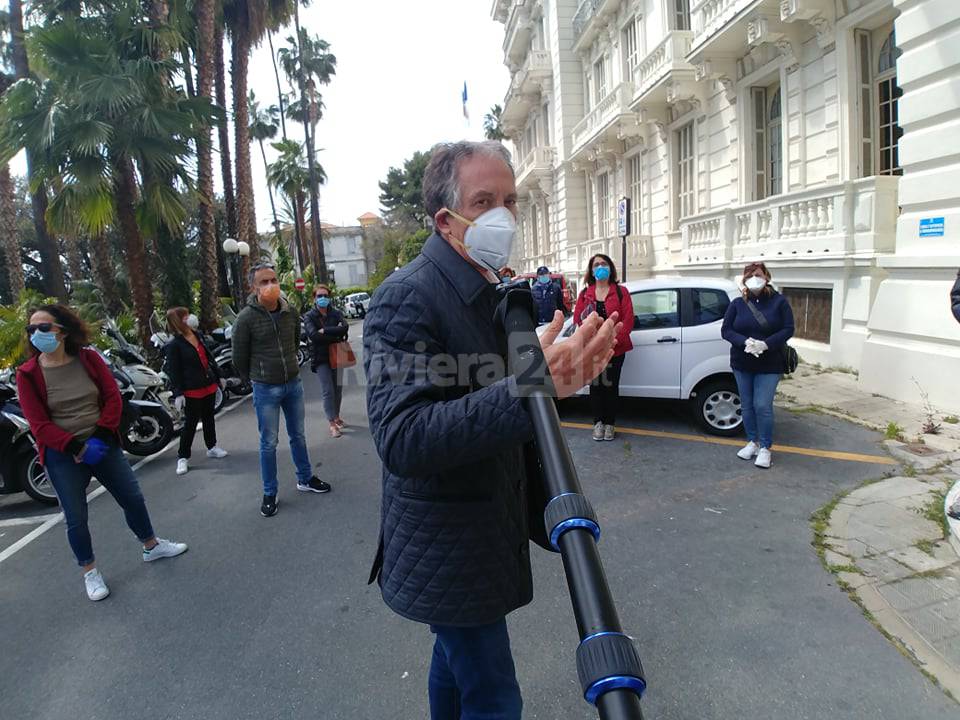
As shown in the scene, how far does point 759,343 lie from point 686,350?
4.59ft

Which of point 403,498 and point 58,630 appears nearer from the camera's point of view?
point 403,498

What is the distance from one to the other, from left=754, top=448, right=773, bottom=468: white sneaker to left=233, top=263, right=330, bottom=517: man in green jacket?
422cm

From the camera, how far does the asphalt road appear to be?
262cm

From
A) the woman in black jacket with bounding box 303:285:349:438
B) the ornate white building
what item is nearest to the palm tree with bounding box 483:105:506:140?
the ornate white building

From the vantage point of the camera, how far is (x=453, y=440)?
1289 mm

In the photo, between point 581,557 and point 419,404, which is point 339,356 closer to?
point 419,404

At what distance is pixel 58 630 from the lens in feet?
11.2

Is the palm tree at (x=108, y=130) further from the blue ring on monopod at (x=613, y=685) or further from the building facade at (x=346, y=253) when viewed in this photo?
the building facade at (x=346, y=253)

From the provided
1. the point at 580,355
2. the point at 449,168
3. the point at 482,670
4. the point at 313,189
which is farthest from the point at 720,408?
the point at 313,189

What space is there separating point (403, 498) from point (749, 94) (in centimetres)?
1283

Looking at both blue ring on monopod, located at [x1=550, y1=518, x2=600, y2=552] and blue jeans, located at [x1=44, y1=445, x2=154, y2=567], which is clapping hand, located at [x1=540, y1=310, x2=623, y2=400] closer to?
blue ring on monopod, located at [x1=550, y1=518, x2=600, y2=552]

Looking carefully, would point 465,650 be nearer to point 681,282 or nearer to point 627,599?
point 627,599

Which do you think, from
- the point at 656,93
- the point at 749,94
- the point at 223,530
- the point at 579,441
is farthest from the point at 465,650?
the point at 656,93

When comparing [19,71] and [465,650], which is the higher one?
[19,71]
